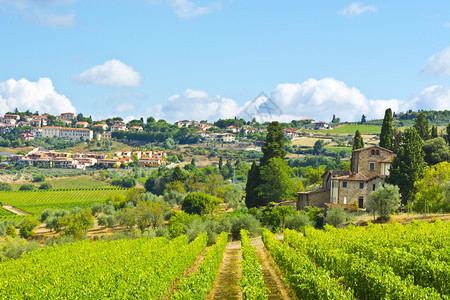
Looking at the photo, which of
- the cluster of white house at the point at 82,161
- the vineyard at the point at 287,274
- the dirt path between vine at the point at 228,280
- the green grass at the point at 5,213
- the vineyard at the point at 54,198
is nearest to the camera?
the vineyard at the point at 287,274

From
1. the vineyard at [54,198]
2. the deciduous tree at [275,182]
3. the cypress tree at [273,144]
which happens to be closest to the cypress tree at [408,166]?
the deciduous tree at [275,182]

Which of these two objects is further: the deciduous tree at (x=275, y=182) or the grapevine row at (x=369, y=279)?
the deciduous tree at (x=275, y=182)

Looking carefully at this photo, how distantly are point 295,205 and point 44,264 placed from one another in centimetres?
3638

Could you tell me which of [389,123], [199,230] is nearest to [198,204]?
[199,230]

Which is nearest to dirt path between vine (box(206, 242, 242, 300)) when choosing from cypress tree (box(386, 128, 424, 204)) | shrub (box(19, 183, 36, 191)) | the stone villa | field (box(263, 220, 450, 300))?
field (box(263, 220, 450, 300))

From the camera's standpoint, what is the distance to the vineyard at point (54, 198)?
105m

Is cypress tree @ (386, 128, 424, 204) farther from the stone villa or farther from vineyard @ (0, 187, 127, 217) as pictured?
vineyard @ (0, 187, 127, 217)

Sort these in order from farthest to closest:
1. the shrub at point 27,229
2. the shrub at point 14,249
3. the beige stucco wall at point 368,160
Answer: the shrub at point 27,229
the beige stucco wall at point 368,160
the shrub at point 14,249

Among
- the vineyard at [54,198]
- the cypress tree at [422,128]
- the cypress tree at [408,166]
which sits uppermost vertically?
the cypress tree at [422,128]

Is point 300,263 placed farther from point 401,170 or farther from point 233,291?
point 401,170

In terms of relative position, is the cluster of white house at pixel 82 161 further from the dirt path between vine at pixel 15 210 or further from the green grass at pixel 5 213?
the green grass at pixel 5 213

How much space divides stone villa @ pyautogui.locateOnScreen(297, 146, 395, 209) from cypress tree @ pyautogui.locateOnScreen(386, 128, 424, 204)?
4423 millimetres

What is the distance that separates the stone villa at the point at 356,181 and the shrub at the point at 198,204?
57.5 ft

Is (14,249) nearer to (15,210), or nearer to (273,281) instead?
(273,281)
